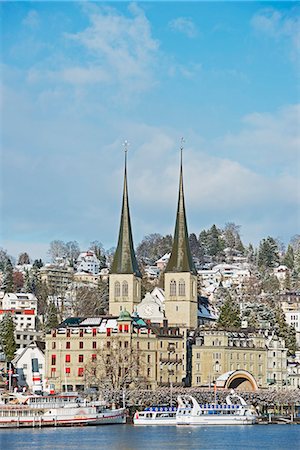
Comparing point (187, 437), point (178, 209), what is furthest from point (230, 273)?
point (187, 437)

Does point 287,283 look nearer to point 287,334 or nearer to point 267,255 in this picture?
point 267,255

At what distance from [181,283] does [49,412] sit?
31.4 m

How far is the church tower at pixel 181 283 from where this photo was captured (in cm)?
11244

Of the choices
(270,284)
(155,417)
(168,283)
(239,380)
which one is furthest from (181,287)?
(270,284)

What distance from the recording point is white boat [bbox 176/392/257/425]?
86562 millimetres

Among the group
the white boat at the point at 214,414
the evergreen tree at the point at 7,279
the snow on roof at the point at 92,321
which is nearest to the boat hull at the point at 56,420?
the white boat at the point at 214,414

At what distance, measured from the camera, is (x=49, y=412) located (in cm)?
8375

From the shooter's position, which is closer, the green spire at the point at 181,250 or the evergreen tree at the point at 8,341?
the green spire at the point at 181,250

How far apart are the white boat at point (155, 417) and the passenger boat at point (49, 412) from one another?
2368 millimetres

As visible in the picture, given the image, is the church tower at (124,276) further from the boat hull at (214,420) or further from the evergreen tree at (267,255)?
the evergreen tree at (267,255)

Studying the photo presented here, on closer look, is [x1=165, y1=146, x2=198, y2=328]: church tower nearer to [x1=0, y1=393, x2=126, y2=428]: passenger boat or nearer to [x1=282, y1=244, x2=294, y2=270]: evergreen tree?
[x1=0, y1=393, x2=126, y2=428]: passenger boat

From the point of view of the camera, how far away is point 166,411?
291ft

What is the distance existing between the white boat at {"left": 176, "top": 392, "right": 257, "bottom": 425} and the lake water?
148cm

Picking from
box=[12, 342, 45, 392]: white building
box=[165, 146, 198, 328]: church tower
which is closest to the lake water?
box=[12, 342, 45, 392]: white building
